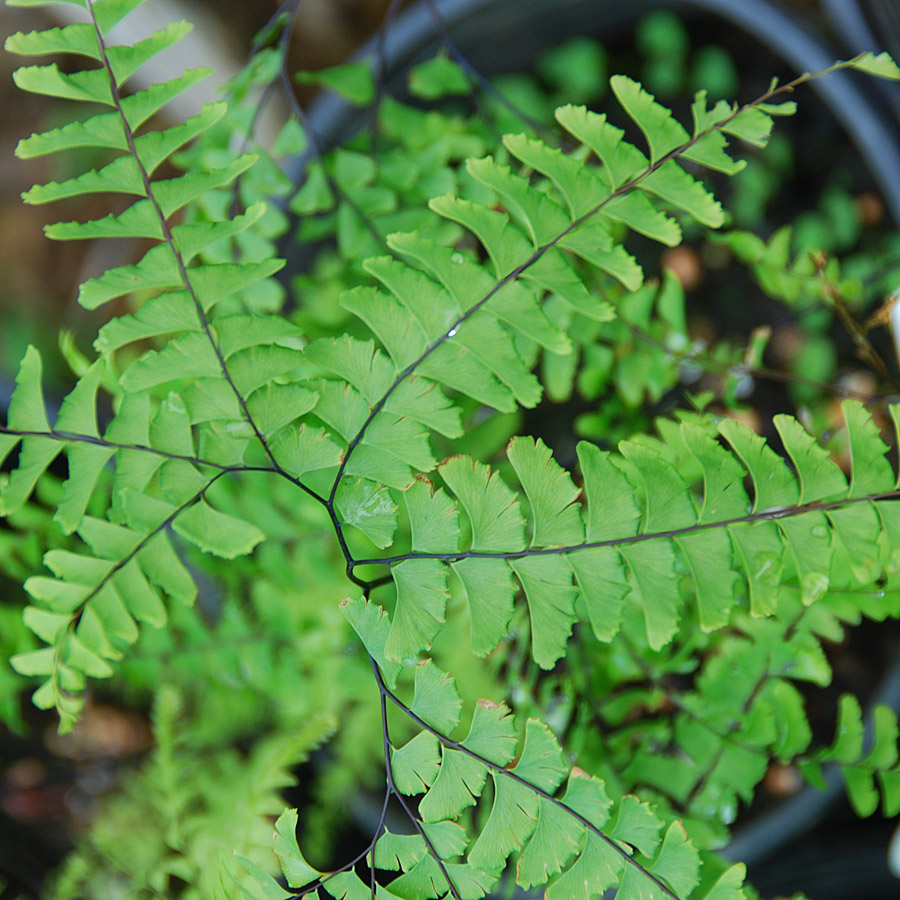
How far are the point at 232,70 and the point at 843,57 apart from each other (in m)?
0.94

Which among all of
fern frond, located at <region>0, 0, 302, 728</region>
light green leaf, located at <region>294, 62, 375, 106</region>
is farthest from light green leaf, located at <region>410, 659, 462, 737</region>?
light green leaf, located at <region>294, 62, 375, 106</region>

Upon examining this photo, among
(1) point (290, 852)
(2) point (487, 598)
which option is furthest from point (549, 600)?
(1) point (290, 852)

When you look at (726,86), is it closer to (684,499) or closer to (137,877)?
(684,499)

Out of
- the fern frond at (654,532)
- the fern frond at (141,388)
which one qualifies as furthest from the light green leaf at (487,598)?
the fern frond at (141,388)

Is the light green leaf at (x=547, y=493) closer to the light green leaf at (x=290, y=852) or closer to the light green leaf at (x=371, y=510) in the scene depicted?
the light green leaf at (x=371, y=510)

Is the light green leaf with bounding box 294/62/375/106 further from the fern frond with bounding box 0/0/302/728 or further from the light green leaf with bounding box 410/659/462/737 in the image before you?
the light green leaf with bounding box 410/659/462/737

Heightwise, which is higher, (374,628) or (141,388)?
(141,388)

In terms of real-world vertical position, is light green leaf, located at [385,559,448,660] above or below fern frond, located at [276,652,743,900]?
above

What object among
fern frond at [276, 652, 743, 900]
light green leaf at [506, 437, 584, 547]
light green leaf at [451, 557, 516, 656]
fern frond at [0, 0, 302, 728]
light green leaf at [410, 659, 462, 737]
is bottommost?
fern frond at [276, 652, 743, 900]

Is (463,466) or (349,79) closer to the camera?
(463,466)

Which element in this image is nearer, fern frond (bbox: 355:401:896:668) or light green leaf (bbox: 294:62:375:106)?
fern frond (bbox: 355:401:896:668)

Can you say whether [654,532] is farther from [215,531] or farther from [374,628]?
[215,531]

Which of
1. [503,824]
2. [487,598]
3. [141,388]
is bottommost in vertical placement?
[503,824]

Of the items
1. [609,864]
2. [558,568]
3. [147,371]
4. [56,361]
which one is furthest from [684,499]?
[56,361]
